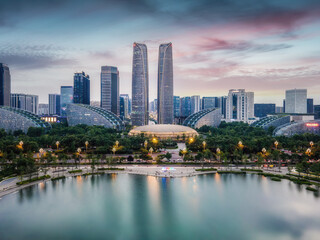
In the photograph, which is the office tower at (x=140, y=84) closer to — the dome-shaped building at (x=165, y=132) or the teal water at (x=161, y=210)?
the dome-shaped building at (x=165, y=132)

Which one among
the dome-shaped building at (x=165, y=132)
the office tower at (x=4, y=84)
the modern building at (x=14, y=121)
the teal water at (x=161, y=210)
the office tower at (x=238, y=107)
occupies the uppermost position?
the office tower at (x=4, y=84)

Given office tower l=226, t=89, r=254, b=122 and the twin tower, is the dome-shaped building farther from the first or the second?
office tower l=226, t=89, r=254, b=122

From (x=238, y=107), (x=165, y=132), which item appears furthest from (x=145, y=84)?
(x=238, y=107)

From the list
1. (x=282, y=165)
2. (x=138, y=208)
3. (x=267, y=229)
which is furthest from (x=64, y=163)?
(x=282, y=165)

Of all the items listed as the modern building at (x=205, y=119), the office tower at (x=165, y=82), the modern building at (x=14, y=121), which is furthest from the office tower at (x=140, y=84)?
the modern building at (x=14, y=121)

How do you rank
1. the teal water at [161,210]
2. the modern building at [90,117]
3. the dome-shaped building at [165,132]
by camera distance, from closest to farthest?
1. the teal water at [161,210]
2. the dome-shaped building at [165,132]
3. the modern building at [90,117]

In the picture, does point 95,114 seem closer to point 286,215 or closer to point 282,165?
point 282,165

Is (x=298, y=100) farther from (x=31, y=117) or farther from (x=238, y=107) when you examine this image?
(x=31, y=117)
